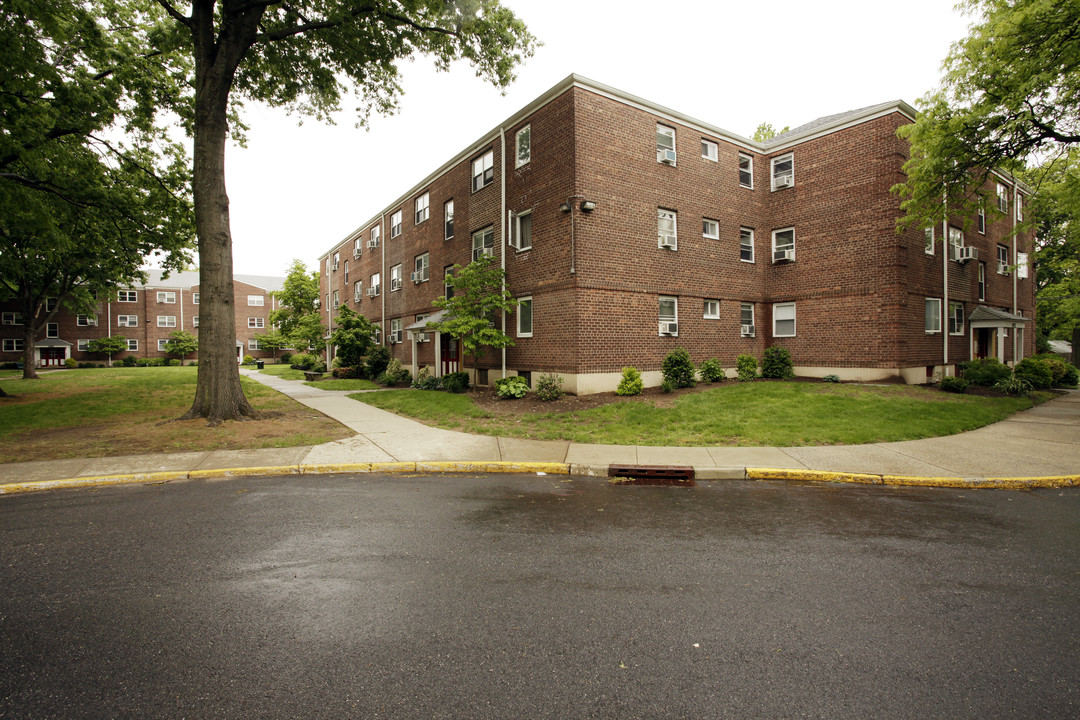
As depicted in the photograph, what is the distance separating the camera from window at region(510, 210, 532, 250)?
17022 mm

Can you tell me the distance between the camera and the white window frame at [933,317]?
691 inches

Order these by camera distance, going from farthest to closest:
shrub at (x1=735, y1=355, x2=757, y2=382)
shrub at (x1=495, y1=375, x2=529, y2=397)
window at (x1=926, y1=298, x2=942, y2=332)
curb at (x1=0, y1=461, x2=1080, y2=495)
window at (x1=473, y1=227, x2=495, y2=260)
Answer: window at (x1=473, y1=227, x2=495, y2=260)
window at (x1=926, y1=298, x2=942, y2=332)
shrub at (x1=735, y1=355, x2=757, y2=382)
shrub at (x1=495, y1=375, x2=529, y2=397)
curb at (x1=0, y1=461, x2=1080, y2=495)

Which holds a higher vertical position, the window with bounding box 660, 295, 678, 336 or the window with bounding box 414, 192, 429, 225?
the window with bounding box 414, 192, 429, 225

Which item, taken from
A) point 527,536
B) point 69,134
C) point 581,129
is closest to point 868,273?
point 581,129

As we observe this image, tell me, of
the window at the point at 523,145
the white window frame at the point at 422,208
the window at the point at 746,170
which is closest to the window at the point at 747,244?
the window at the point at 746,170

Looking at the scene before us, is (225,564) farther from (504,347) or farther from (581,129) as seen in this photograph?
(581,129)

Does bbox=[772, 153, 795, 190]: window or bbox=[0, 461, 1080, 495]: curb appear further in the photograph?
bbox=[772, 153, 795, 190]: window

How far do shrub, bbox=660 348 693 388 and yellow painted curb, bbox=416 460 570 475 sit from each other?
8721 millimetres

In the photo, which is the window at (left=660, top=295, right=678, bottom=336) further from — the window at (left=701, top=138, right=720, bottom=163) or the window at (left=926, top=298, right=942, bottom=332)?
the window at (left=926, top=298, right=942, bottom=332)

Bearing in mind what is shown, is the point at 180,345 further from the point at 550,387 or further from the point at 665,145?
the point at 665,145

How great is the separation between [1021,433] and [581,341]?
10.3 m

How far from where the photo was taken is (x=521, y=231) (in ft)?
57.0

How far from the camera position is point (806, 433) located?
9.55m

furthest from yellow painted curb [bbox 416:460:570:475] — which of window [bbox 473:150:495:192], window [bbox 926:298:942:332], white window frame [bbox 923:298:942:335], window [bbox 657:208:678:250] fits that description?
window [bbox 926:298:942:332]
